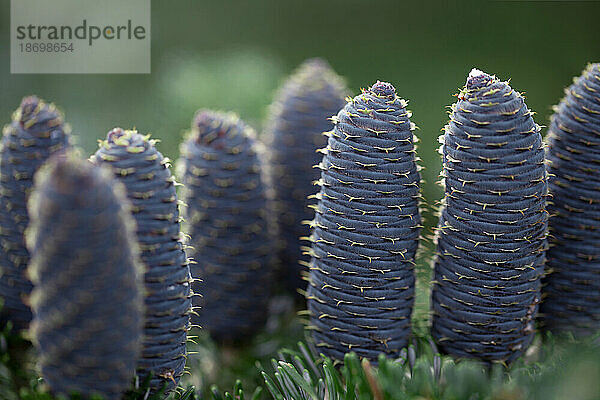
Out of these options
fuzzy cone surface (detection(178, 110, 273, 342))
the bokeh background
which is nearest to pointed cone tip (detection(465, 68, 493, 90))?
fuzzy cone surface (detection(178, 110, 273, 342))

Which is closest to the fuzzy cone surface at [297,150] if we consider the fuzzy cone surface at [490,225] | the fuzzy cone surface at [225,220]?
the fuzzy cone surface at [225,220]

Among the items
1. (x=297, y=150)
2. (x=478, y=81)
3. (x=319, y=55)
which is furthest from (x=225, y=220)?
(x=319, y=55)

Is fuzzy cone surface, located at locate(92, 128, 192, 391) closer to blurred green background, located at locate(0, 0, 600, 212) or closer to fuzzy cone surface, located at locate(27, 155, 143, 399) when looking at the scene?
fuzzy cone surface, located at locate(27, 155, 143, 399)

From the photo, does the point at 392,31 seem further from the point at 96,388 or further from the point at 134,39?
the point at 96,388

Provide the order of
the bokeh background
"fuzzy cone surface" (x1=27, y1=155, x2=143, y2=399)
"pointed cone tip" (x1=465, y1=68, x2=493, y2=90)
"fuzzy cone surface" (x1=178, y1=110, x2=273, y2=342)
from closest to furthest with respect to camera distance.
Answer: "fuzzy cone surface" (x1=27, y1=155, x2=143, y2=399), "pointed cone tip" (x1=465, y1=68, x2=493, y2=90), "fuzzy cone surface" (x1=178, y1=110, x2=273, y2=342), the bokeh background

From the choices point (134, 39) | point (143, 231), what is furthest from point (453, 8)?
point (143, 231)

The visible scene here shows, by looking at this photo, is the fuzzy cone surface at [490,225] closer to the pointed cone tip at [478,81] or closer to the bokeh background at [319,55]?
the pointed cone tip at [478,81]
